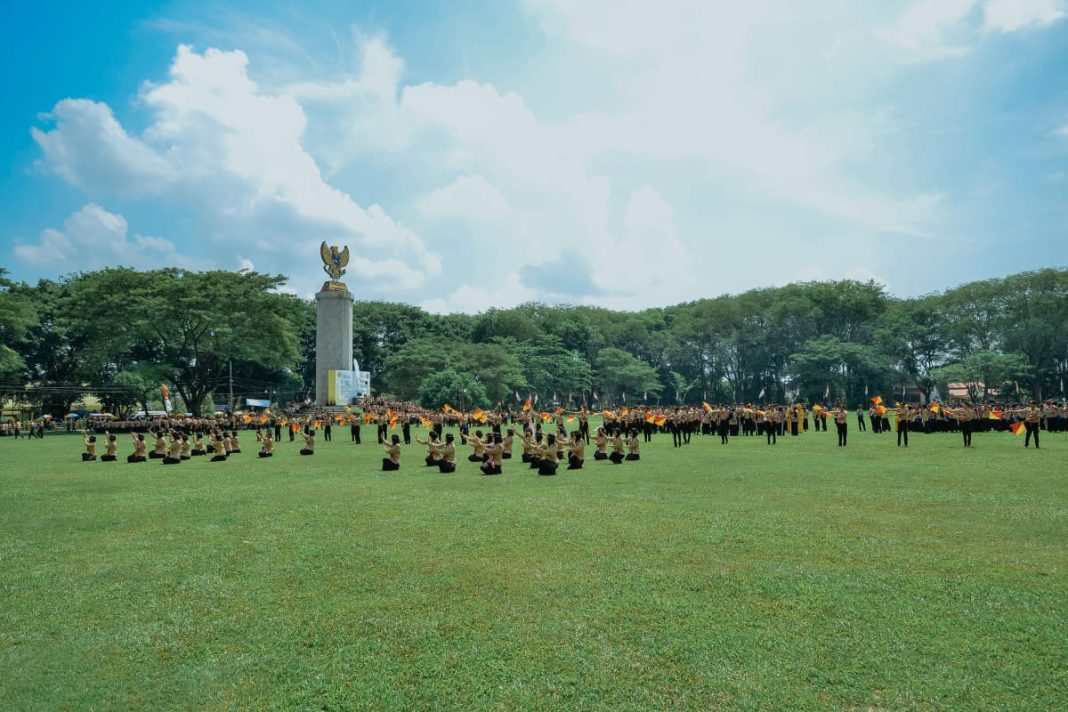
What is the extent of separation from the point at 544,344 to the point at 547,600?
216 feet

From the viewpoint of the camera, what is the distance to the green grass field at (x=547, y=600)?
16.6ft

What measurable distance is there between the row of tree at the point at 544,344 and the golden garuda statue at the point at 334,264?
3.63 metres

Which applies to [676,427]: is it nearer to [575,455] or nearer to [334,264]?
[575,455]

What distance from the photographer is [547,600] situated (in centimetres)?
679

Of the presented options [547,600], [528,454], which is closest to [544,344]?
[528,454]

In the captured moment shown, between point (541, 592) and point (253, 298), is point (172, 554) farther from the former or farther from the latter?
point (253, 298)

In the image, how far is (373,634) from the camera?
607cm

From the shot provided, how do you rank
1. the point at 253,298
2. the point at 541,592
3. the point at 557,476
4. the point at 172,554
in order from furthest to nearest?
the point at 253,298
the point at 557,476
the point at 172,554
the point at 541,592

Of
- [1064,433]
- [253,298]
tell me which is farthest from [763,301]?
[253,298]

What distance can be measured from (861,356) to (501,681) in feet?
194

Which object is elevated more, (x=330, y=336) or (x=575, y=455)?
(x=330, y=336)

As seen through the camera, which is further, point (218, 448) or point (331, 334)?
point (331, 334)

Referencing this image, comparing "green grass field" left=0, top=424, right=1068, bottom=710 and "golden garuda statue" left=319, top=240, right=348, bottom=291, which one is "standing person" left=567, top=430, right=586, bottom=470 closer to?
"green grass field" left=0, top=424, right=1068, bottom=710

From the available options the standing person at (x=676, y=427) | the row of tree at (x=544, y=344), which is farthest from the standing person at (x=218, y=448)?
the row of tree at (x=544, y=344)
